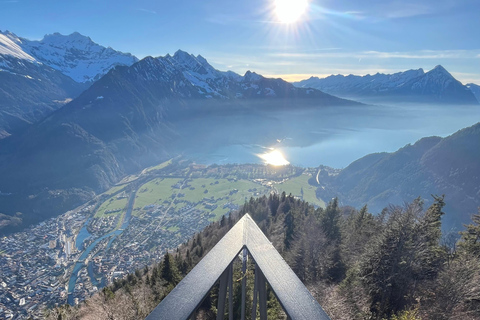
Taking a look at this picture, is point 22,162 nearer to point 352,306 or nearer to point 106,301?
point 106,301

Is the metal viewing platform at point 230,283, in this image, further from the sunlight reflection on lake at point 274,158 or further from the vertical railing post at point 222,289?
the sunlight reflection on lake at point 274,158

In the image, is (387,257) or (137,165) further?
(137,165)

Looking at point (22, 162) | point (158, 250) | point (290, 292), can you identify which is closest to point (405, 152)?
point (158, 250)

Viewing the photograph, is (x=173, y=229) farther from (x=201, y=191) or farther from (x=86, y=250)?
(x=201, y=191)

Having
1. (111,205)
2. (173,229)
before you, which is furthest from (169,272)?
(111,205)

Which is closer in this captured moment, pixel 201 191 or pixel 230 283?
pixel 230 283

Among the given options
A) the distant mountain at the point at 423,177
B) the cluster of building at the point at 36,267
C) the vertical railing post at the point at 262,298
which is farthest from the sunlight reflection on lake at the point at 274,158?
the vertical railing post at the point at 262,298
